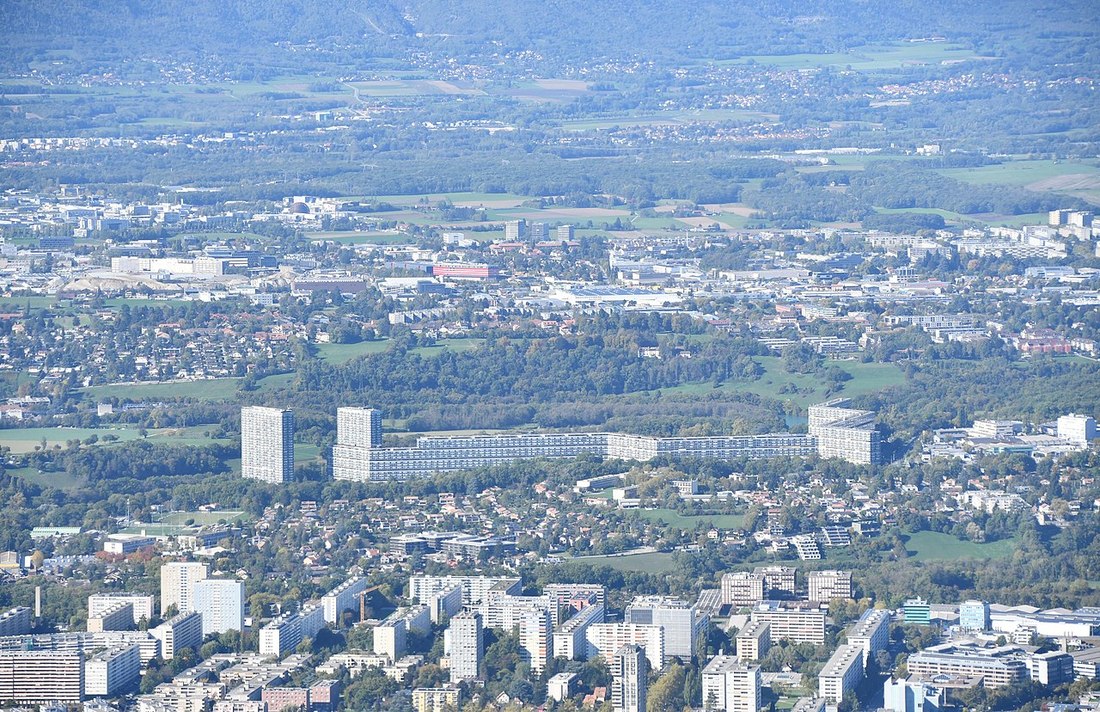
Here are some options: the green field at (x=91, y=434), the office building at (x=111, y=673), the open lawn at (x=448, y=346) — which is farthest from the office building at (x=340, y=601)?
the open lawn at (x=448, y=346)

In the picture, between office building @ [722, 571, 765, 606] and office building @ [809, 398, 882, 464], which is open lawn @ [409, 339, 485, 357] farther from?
office building @ [722, 571, 765, 606]

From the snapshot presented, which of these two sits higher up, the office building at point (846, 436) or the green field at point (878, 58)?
the green field at point (878, 58)

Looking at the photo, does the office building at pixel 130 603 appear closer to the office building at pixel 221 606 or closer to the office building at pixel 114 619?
the office building at pixel 114 619

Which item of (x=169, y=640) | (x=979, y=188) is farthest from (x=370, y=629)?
(x=979, y=188)

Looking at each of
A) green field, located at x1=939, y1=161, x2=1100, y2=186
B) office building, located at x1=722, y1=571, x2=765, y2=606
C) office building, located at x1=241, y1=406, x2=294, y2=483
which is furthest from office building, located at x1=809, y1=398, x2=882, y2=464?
green field, located at x1=939, y1=161, x2=1100, y2=186

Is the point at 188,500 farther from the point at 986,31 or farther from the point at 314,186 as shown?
the point at 986,31

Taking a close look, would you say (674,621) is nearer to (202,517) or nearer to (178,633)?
(178,633)
